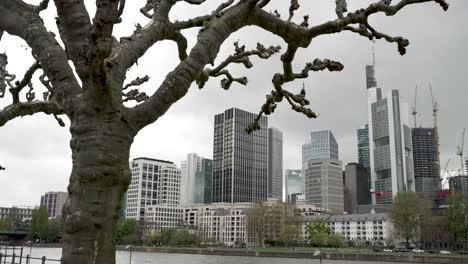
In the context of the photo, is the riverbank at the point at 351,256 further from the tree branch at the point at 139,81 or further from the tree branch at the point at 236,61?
the tree branch at the point at 236,61

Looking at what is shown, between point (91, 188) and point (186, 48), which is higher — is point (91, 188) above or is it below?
below

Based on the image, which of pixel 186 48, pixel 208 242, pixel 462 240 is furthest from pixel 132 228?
A: pixel 186 48

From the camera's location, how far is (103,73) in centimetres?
338

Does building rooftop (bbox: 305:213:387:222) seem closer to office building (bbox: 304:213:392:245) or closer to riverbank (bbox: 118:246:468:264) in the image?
office building (bbox: 304:213:392:245)

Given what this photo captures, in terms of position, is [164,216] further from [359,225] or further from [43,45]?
[43,45]

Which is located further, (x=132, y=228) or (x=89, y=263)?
(x=132, y=228)

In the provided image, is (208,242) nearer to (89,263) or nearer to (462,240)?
(462,240)

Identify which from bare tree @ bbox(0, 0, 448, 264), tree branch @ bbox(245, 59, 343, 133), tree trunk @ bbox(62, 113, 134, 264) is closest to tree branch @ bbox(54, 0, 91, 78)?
bare tree @ bbox(0, 0, 448, 264)

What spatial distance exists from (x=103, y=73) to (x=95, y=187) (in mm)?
901

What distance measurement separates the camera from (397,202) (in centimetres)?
9662

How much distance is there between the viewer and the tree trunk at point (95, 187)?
11.7 ft

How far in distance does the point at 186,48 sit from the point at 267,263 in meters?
64.7

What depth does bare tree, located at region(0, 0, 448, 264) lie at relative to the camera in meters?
3.55

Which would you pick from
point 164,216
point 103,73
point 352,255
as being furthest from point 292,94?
point 164,216
